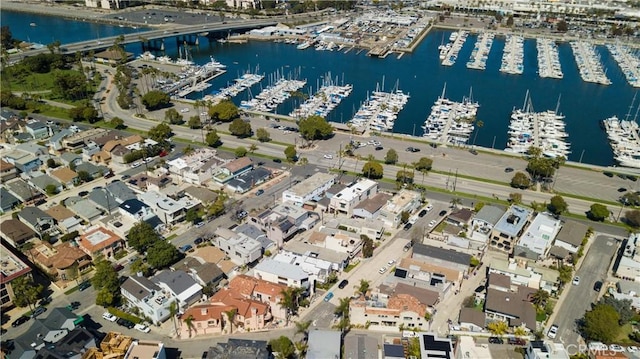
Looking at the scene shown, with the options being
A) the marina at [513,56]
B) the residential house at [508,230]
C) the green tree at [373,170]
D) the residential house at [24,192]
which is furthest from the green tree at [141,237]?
the marina at [513,56]

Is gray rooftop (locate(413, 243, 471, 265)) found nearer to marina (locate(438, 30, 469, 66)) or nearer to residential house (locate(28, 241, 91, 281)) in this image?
residential house (locate(28, 241, 91, 281))

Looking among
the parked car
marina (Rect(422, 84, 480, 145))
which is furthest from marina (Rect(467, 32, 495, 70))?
the parked car

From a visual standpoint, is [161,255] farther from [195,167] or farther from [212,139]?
[212,139]

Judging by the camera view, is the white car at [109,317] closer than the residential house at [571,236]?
Yes

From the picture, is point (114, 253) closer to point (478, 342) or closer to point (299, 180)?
point (299, 180)

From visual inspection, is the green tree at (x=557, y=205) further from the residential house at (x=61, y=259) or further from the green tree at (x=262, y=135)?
the residential house at (x=61, y=259)

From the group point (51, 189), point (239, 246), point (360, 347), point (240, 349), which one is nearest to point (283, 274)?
point (239, 246)

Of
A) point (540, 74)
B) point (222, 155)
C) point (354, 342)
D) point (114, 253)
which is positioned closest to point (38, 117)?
A: point (222, 155)
